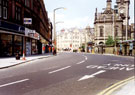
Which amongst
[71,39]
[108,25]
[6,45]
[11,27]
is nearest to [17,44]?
[6,45]

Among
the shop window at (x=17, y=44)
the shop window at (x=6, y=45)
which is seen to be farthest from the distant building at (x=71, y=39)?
the shop window at (x=6, y=45)

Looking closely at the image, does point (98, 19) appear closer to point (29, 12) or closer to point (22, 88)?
point (29, 12)

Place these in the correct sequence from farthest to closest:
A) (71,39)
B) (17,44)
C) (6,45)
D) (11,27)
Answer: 1. (71,39)
2. (17,44)
3. (6,45)
4. (11,27)

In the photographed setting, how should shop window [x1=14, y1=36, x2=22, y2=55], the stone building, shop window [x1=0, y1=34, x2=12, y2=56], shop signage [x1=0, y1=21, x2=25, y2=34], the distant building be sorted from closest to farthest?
shop signage [x1=0, y1=21, x2=25, y2=34]
shop window [x1=0, y1=34, x2=12, y2=56]
shop window [x1=14, y1=36, x2=22, y2=55]
the stone building
the distant building

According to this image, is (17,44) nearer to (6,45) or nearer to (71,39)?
(6,45)

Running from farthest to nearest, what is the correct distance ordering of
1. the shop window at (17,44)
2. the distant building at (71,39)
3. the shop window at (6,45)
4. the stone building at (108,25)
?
the distant building at (71,39), the stone building at (108,25), the shop window at (17,44), the shop window at (6,45)

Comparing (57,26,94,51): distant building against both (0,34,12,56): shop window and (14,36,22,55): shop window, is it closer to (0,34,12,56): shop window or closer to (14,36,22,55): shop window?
(14,36,22,55): shop window

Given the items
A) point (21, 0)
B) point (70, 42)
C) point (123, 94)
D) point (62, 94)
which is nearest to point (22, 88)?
point (62, 94)

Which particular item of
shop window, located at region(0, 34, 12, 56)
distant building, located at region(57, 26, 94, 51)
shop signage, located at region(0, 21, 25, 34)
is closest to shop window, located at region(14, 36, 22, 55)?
shop signage, located at region(0, 21, 25, 34)

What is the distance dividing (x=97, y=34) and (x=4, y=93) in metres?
78.9

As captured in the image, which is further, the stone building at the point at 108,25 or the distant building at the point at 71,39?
the distant building at the point at 71,39

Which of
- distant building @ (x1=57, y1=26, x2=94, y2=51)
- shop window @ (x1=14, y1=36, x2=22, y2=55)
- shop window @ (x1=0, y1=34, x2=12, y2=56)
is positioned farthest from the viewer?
distant building @ (x1=57, y1=26, x2=94, y2=51)

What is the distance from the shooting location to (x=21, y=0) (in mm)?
30656

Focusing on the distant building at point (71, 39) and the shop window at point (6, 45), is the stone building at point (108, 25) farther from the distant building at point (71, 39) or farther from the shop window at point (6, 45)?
the distant building at point (71, 39)
